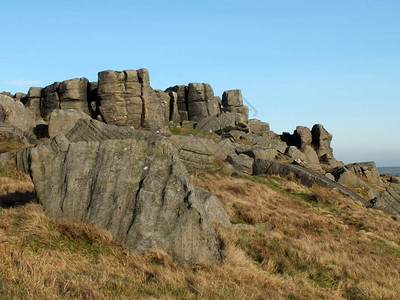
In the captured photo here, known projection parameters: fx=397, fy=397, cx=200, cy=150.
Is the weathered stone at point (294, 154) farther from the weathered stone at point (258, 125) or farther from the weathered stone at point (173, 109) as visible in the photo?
the weathered stone at point (258, 125)

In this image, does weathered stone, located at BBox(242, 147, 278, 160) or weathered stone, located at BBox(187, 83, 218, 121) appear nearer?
weathered stone, located at BBox(242, 147, 278, 160)

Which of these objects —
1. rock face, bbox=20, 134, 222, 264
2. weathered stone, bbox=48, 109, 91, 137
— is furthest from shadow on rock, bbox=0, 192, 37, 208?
weathered stone, bbox=48, 109, 91, 137

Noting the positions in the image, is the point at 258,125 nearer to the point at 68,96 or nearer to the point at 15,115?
the point at 68,96

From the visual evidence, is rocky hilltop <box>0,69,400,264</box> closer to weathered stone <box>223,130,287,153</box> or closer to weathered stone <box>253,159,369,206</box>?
weathered stone <box>253,159,369,206</box>

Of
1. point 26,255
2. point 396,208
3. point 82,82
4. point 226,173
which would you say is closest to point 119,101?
point 82,82

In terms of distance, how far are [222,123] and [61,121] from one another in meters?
31.7

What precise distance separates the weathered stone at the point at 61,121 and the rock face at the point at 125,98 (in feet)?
47.5

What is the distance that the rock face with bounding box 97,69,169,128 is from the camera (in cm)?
5247

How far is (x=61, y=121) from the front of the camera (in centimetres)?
3728

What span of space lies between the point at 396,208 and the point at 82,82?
141 feet

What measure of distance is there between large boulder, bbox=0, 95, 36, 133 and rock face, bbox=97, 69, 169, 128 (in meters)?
13.6

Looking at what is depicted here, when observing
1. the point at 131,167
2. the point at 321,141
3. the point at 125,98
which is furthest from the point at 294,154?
the point at 131,167

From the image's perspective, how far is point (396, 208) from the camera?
91.6 feet

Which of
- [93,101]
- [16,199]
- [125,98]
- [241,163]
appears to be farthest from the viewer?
[93,101]
